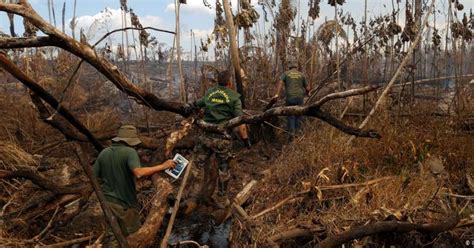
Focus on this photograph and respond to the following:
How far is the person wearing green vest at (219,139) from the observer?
495 centimetres

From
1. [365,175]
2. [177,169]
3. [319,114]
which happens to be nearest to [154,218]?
[177,169]

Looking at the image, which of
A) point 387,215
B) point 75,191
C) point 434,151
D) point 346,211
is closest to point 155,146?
point 75,191

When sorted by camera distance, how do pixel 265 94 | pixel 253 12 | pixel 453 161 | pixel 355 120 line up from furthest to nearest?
1. pixel 265 94
2. pixel 355 120
3. pixel 253 12
4. pixel 453 161

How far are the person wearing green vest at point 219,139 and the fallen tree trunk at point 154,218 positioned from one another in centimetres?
128

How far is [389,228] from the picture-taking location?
3396 millimetres

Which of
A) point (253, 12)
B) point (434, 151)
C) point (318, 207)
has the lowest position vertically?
point (318, 207)

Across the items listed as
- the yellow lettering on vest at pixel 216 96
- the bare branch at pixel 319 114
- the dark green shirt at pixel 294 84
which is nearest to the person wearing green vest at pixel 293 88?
the dark green shirt at pixel 294 84

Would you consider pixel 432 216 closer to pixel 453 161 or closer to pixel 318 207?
pixel 318 207

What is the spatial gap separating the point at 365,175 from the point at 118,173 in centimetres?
285

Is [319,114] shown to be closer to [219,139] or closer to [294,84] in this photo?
[219,139]

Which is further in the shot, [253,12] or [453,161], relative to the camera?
[253,12]

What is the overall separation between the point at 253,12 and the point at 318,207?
315 cm

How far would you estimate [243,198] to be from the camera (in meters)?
4.68

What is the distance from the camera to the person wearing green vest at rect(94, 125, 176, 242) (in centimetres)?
350
